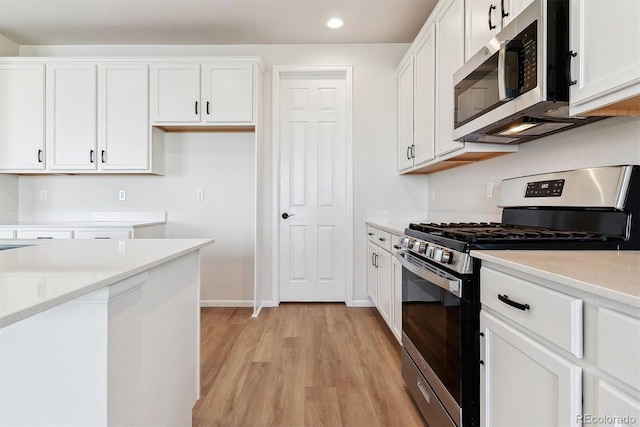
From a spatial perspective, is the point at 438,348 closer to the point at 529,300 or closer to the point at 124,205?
the point at 529,300

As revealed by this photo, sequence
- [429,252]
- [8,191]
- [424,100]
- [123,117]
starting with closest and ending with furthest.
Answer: [429,252]
[424,100]
[123,117]
[8,191]

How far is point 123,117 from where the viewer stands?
310 centimetres

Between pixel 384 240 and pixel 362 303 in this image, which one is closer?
pixel 384 240

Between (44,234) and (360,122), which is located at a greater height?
(360,122)

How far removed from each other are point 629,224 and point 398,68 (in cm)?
257

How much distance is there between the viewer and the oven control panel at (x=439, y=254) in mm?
1219

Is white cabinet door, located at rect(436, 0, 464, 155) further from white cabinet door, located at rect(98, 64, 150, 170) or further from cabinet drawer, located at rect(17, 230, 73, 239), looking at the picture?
cabinet drawer, located at rect(17, 230, 73, 239)

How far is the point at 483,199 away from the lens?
92.4 inches

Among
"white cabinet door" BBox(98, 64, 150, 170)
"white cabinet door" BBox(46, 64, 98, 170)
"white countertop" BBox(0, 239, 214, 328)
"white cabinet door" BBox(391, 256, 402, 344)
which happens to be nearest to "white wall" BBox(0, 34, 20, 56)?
"white cabinet door" BBox(46, 64, 98, 170)

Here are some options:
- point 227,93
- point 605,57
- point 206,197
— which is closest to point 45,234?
point 206,197

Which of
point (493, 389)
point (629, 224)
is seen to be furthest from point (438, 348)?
point (629, 224)

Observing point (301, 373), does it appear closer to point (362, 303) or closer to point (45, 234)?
point (362, 303)

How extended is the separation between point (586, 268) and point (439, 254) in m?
0.56

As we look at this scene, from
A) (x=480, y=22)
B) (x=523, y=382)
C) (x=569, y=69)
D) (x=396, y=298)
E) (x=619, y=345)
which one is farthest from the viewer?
(x=396, y=298)
